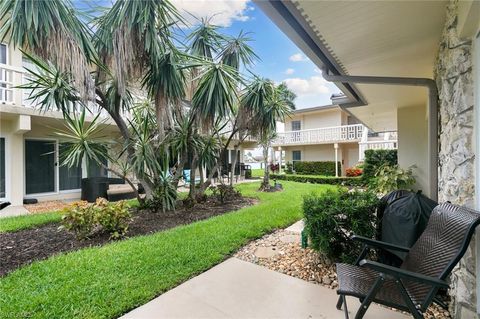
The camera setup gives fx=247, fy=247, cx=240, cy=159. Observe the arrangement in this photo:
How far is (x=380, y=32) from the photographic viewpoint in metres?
3.11

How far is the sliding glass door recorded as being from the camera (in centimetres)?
932

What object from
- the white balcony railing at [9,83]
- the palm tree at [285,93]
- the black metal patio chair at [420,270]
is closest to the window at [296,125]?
the palm tree at [285,93]

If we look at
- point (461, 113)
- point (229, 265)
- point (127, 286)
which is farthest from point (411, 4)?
point (127, 286)

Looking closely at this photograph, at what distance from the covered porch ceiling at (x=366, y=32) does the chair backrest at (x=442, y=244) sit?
2101 millimetres

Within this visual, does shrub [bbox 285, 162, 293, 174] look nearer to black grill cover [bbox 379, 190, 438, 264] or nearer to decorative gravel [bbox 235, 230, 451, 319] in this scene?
decorative gravel [bbox 235, 230, 451, 319]

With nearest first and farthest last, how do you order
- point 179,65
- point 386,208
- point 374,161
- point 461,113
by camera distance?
point 461,113 < point 386,208 < point 179,65 < point 374,161

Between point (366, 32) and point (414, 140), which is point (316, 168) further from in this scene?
point (366, 32)

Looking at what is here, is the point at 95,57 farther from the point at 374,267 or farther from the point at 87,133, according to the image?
the point at 374,267

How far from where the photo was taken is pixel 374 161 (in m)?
12.3

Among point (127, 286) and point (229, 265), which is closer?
point (127, 286)

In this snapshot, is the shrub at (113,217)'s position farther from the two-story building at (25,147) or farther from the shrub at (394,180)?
the shrub at (394,180)

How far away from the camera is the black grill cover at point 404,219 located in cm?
286

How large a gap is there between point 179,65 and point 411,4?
5.31 m

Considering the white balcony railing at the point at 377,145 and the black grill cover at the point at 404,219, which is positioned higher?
the white balcony railing at the point at 377,145
